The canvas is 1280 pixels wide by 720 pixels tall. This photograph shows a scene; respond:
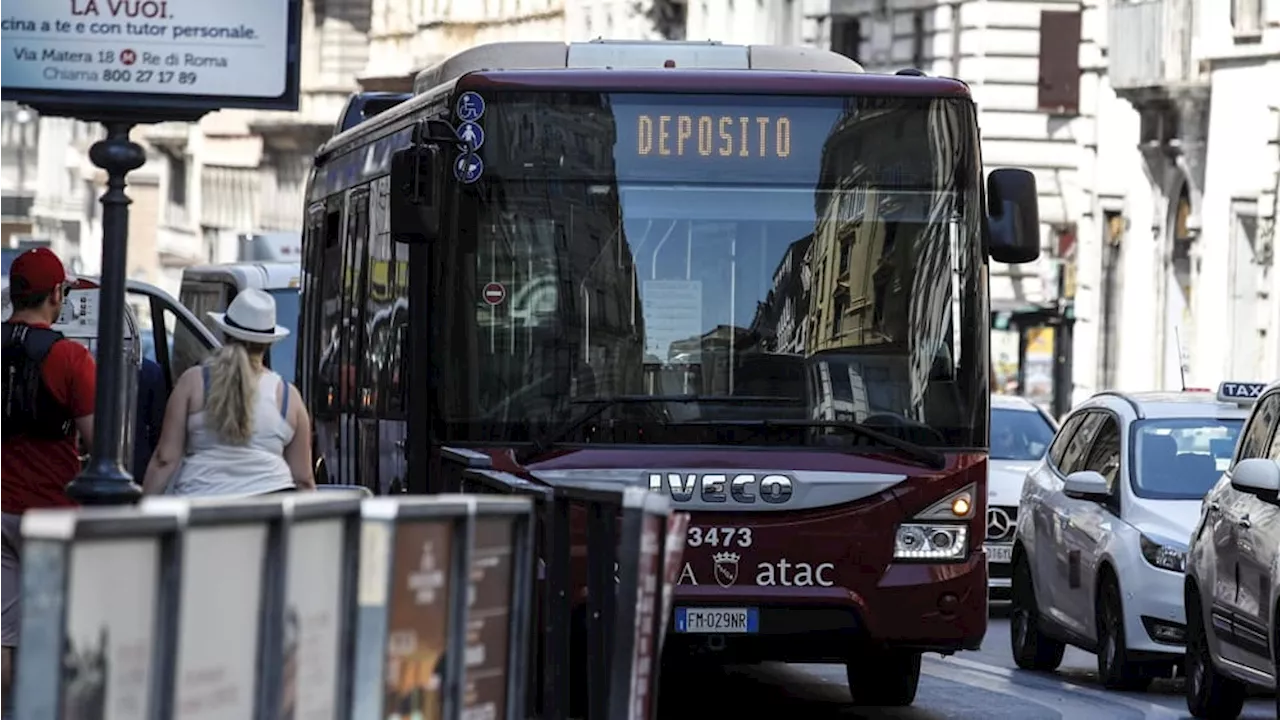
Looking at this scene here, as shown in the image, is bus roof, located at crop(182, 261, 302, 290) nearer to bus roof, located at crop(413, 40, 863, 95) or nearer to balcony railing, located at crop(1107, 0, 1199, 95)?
balcony railing, located at crop(1107, 0, 1199, 95)

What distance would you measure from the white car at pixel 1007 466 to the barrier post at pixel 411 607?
14686 mm

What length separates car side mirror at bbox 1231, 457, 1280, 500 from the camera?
534 inches

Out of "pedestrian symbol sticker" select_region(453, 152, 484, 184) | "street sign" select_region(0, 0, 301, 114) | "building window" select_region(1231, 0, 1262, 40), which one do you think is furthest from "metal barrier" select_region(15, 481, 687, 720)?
"building window" select_region(1231, 0, 1262, 40)

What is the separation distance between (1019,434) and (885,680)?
10150 mm

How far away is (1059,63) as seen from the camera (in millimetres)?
52812

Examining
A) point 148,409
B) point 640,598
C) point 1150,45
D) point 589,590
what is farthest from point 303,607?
point 1150,45

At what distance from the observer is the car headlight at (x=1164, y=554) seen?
16.8 metres

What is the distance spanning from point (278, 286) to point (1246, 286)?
13000 mm

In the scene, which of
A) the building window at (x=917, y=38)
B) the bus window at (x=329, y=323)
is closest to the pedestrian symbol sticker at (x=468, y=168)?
the bus window at (x=329, y=323)

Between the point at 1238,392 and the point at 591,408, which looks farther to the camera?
the point at 1238,392

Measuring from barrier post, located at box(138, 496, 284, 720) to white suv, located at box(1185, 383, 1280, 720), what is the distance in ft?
24.5

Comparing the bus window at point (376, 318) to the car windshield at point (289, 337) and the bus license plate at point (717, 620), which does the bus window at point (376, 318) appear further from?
the car windshield at point (289, 337)

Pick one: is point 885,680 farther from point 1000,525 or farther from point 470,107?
point 1000,525

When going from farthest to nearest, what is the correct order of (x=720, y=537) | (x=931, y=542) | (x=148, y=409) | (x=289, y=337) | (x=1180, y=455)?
(x=289, y=337)
(x=1180, y=455)
(x=148, y=409)
(x=931, y=542)
(x=720, y=537)
